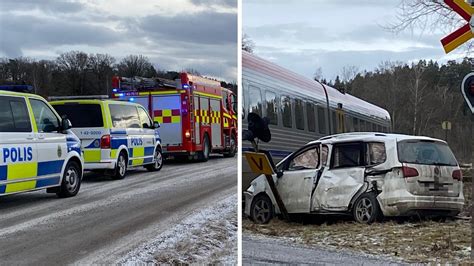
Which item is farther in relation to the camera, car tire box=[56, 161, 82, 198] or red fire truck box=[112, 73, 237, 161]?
car tire box=[56, 161, 82, 198]

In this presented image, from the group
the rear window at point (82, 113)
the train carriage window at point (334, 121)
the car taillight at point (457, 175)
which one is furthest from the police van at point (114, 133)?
the car taillight at point (457, 175)

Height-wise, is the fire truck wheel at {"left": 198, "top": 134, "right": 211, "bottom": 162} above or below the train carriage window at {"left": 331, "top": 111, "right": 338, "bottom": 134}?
below

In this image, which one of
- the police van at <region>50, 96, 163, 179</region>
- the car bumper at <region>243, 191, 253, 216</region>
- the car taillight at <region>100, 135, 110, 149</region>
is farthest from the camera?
the car taillight at <region>100, 135, 110, 149</region>

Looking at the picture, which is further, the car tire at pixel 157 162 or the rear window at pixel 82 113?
the car tire at pixel 157 162

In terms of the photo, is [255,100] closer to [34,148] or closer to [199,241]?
[199,241]

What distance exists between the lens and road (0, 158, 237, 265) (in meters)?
2.43

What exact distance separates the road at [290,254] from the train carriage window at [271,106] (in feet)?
1.73

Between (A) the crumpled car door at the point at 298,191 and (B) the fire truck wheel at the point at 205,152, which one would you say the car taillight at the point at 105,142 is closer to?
(B) the fire truck wheel at the point at 205,152

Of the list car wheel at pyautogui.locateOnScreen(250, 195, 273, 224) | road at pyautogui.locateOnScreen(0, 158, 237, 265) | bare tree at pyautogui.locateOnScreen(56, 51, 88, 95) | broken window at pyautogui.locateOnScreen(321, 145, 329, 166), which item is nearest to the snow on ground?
road at pyautogui.locateOnScreen(0, 158, 237, 265)

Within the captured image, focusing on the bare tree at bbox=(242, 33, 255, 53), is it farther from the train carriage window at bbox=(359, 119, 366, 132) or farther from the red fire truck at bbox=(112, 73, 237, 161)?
the train carriage window at bbox=(359, 119, 366, 132)

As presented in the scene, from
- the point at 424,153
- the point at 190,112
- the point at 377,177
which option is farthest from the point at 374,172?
the point at 190,112

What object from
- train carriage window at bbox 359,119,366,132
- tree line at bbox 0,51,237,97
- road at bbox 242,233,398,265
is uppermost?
tree line at bbox 0,51,237,97

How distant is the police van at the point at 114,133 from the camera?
8.45ft

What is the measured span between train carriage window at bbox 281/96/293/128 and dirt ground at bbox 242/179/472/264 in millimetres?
471
